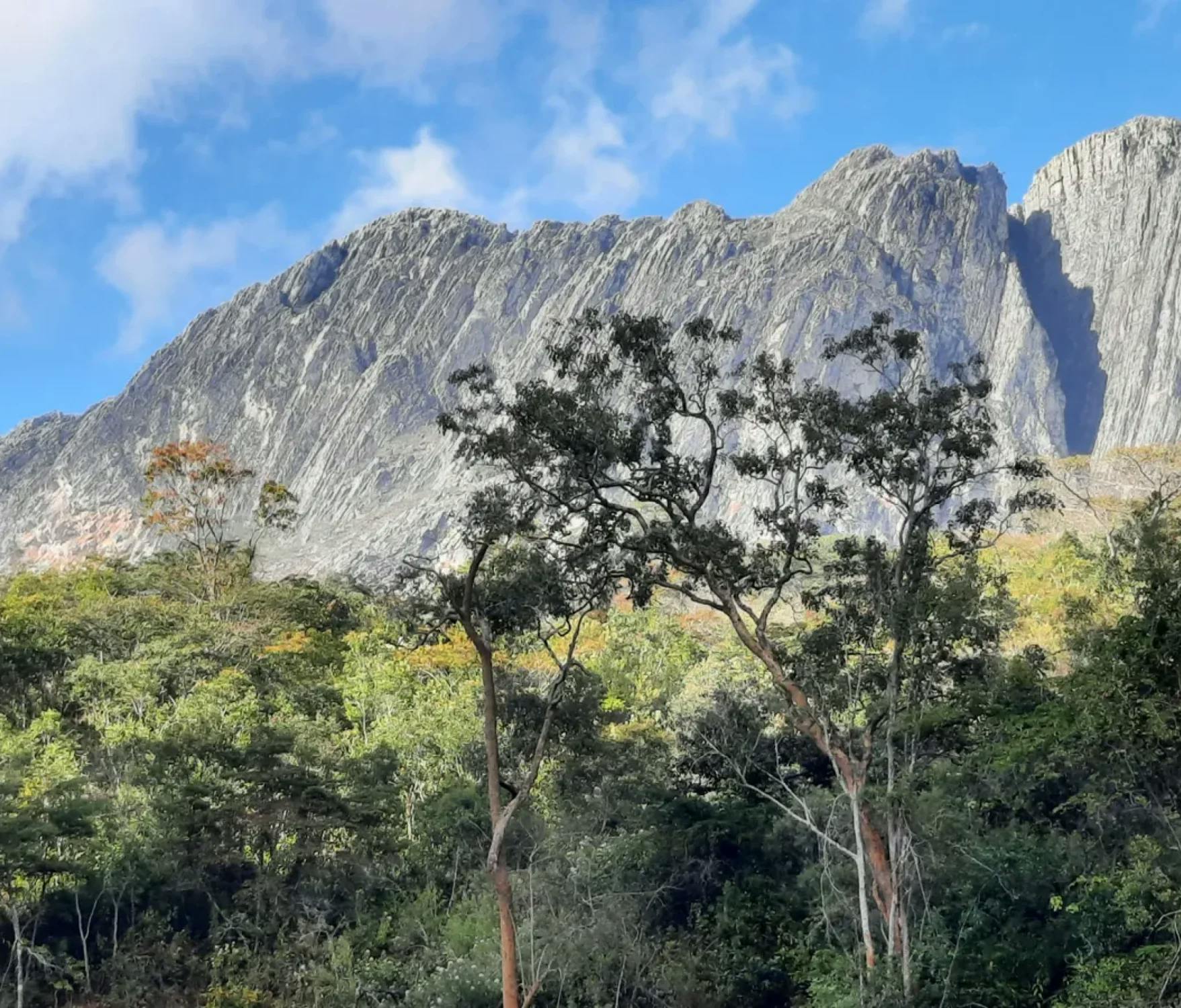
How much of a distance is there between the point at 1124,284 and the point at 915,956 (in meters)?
138

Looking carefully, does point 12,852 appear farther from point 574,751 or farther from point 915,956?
point 915,956

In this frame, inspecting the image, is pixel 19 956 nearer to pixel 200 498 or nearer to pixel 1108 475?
pixel 200 498

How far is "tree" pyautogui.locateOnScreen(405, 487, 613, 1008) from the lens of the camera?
46.5 ft

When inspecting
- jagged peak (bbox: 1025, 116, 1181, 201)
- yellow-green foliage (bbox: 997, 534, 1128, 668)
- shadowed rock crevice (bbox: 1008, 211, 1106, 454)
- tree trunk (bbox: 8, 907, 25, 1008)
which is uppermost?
jagged peak (bbox: 1025, 116, 1181, 201)

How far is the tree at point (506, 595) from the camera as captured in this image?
14188mm

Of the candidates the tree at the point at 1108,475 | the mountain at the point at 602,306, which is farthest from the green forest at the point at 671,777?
the mountain at the point at 602,306

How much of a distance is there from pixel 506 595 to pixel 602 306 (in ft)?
434

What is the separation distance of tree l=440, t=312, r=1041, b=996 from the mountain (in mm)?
102609

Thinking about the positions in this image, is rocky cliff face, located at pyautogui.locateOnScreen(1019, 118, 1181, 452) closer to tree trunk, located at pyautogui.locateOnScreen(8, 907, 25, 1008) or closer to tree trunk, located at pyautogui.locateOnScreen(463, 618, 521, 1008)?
tree trunk, located at pyautogui.locateOnScreen(463, 618, 521, 1008)

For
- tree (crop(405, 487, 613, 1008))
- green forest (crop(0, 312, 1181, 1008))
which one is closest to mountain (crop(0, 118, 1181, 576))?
green forest (crop(0, 312, 1181, 1008))

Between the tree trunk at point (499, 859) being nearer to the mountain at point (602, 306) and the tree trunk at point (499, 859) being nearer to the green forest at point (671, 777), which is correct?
the green forest at point (671, 777)

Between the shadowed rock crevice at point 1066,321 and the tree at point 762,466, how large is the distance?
122m

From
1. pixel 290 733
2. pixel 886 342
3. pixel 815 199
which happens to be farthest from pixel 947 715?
pixel 815 199

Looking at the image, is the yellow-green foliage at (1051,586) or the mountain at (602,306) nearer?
the yellow-green foliage at (1051,586)
